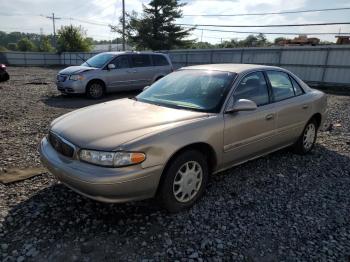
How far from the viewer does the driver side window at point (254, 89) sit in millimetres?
3932

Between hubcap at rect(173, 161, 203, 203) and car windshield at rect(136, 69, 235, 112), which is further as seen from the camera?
car windshield at rect(136, 69, 235, 112)

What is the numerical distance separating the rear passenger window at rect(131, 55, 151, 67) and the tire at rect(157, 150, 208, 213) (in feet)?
28.7

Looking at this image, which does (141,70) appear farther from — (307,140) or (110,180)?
(110,180)

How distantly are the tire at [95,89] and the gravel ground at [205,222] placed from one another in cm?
624

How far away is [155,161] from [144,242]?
0.75 meters

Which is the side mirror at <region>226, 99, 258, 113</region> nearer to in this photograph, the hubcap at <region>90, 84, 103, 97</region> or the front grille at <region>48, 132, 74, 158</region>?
the front grille at <region>48, 132, 74, 158</region>

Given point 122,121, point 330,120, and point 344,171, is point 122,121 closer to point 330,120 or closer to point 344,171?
point 344,171

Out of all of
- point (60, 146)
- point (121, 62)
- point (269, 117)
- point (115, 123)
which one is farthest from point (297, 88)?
point (121, 62)

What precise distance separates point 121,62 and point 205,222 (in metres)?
9.00

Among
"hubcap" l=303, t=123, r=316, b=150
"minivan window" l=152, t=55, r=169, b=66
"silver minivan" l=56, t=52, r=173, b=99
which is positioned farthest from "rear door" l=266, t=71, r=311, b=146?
"minivan window" l=152, t=55, r=169, b=66

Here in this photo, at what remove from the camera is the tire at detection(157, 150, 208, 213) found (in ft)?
10.3

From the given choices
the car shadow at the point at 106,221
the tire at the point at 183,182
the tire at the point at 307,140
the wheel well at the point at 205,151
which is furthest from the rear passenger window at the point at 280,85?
the tire at the point at 183,182

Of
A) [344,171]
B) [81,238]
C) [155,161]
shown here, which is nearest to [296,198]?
[344,171]

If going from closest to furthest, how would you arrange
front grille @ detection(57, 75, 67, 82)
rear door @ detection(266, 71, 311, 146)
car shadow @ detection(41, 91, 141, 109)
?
1. rear door @ detection(266, 71, 311, 146)
2. car shadow @ detection(41, 91, 141, 109)
3. front grille @ detection(57, 75, 67, 82)
